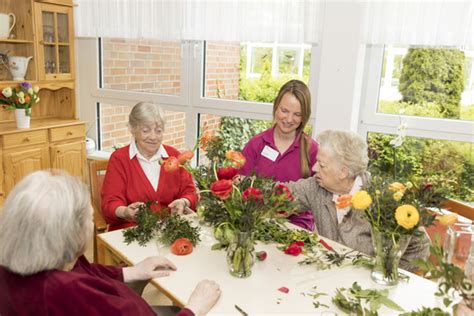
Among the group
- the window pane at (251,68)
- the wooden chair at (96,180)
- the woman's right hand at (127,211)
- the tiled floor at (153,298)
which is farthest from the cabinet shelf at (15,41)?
the tiled floor at (153,298)

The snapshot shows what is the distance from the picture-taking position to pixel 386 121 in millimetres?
3008

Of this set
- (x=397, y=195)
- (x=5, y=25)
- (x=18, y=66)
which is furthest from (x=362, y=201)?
(x=5, y=25)

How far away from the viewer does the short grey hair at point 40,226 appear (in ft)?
3.50

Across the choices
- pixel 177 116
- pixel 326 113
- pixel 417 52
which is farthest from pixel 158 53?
pixel 417 52

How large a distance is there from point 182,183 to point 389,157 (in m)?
1.62

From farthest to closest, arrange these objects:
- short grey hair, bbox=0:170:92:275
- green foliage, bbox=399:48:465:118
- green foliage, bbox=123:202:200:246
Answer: green foliage, bbox=399:48:465:118, green foliage, bbox=123:202:200:246, short grey hair, bbox=0:170:92:275

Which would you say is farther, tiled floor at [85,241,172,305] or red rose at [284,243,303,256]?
tiled floor at [85,241,172,305]

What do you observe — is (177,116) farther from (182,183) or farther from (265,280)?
(265,280)

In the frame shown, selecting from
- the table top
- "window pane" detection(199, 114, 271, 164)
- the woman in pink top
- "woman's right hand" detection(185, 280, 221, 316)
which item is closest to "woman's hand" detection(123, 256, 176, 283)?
the table top

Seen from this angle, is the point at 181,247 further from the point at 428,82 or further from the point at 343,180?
the point at 428,82

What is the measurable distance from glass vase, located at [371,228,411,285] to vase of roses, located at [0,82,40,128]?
3.22 metres

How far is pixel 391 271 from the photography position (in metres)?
1.47

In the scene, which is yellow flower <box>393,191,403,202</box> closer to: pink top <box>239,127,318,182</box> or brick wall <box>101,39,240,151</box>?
pink top <box>239,127,318,182</box>

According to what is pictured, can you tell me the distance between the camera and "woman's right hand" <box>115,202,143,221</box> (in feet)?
6.71
